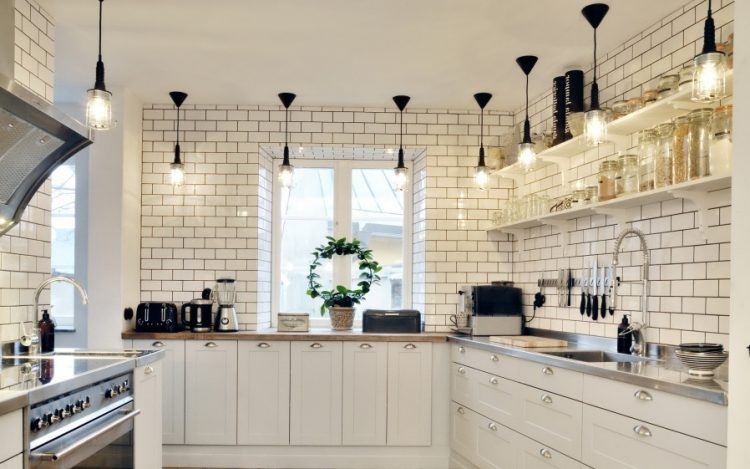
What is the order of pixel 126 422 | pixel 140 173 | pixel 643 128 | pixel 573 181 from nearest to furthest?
pixel 126 422 < pixel 643 128 < pixel 573 181 < pixel 140 173

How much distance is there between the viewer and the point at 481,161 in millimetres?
5047

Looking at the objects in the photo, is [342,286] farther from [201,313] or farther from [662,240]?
[662,240]

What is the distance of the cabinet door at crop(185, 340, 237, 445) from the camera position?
5.15 m

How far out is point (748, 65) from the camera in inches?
87.4

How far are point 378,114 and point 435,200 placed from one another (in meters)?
0.79

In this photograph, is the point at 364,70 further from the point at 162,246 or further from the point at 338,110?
the point at 162,246

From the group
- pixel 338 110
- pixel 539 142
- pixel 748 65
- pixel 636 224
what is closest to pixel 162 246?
pixel 338 110

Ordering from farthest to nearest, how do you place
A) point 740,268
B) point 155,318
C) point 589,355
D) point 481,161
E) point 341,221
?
point 341,221, point 155,318, point 481,161, point 589,355, point 740,268

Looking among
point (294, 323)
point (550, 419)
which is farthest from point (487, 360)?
point (294, 323)

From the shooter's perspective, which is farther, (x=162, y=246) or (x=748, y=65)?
(x=162, y=246)

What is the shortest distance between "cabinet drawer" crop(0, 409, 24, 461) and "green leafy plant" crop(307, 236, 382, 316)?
3327mm

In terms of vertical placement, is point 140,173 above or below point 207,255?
above

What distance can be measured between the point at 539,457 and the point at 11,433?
251 cm

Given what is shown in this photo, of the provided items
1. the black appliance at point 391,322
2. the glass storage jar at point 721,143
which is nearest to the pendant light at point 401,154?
the black appliance at point 391,322
